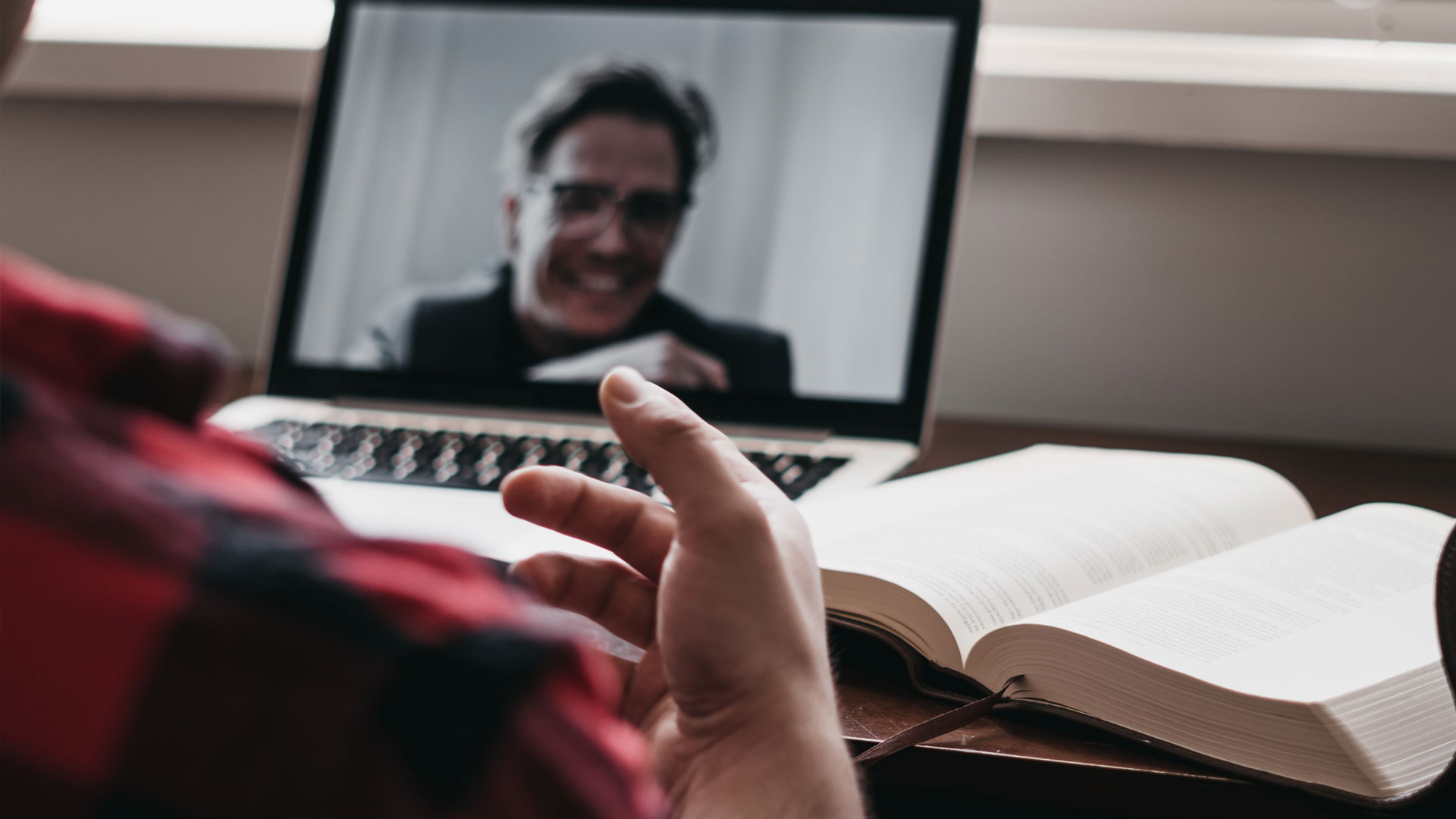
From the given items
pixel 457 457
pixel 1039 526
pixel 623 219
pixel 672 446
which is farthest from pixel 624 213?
pixel 672 446

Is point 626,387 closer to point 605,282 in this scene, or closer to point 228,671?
point 228,671

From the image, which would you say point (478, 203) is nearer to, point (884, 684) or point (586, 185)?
point (586, 185)

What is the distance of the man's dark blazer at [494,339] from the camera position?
80 cm

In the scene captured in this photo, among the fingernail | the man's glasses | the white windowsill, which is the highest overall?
the white windowsill

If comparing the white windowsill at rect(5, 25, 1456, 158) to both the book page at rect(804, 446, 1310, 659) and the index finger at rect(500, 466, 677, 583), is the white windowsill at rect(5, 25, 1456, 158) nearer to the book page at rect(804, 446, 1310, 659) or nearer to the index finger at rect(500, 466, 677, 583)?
the book page at rect(804, 446, 1310, 659)

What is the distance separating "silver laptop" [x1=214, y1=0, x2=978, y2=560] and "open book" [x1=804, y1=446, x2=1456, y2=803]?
0.62ft

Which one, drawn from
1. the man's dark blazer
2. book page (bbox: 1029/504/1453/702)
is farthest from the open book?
the man's dark blazer

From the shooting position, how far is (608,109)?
2.76 ft

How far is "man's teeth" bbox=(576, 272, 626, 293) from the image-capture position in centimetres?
81

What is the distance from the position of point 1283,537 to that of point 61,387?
0.53 metres

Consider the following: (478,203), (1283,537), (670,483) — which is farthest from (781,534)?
(478,203)

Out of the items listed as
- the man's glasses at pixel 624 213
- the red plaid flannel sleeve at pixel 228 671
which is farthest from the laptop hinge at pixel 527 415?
the red plaid flannel sleeve at pixel 228 671

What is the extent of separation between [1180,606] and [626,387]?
0.82 feet

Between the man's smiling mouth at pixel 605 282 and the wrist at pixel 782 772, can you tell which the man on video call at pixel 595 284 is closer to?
the man's smiling mouth at pixel 605 282
